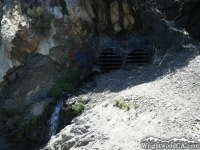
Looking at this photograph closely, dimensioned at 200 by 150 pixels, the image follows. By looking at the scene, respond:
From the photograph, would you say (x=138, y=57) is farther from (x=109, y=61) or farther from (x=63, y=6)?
(x=63, y=6)

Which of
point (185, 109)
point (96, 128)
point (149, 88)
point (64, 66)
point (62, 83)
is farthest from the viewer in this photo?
point (64, 66)

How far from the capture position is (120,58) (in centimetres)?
1232

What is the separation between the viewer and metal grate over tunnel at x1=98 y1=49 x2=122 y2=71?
40.2 feet

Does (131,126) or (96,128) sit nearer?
(131,126)

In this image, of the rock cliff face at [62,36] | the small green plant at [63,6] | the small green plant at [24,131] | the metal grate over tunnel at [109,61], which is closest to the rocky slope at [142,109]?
the metal grate over tunnel at [109,61]

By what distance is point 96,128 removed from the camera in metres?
7.45

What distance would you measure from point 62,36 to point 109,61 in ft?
8.26

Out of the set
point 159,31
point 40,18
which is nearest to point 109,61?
point 159,31

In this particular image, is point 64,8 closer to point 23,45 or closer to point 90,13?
point 90,13

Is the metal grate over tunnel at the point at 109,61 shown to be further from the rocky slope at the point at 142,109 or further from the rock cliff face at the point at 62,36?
the rocky slope at the point at 142,109

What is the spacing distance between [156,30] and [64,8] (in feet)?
14.2

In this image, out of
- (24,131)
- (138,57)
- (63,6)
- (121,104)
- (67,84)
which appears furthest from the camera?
(138,57)

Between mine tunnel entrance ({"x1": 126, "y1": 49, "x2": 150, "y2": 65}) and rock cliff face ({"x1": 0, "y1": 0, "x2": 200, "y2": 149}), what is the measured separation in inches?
18.4

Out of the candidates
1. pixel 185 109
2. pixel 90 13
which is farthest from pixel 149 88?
→ pixel 90 13
